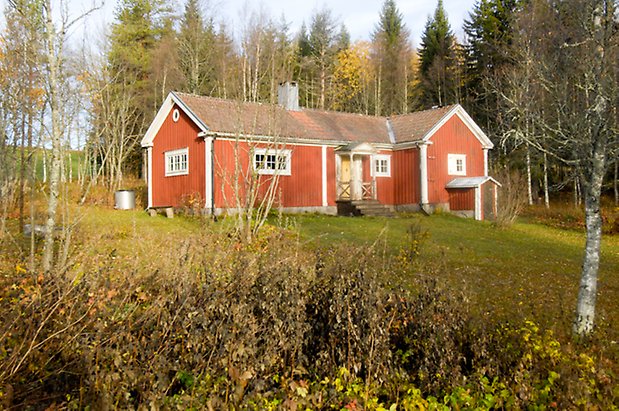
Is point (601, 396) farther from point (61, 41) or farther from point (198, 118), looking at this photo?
point (198, 118)

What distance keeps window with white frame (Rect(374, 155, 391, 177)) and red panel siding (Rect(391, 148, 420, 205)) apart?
0.74ft

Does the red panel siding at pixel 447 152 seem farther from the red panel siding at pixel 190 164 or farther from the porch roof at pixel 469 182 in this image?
the red panel siding at pixel 190 164

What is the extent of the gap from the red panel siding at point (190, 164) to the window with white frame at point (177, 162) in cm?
15

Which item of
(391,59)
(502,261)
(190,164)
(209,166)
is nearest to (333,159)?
(209,166)

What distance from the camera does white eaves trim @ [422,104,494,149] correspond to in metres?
20.9

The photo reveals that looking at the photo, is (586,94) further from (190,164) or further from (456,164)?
(456,164)

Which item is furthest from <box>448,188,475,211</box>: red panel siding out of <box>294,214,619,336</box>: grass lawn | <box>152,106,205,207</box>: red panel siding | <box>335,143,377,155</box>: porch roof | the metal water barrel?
the metal water barrel

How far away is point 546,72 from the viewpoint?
5.86m

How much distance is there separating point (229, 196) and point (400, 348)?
12526 millimetres

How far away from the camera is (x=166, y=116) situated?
19.2 meters

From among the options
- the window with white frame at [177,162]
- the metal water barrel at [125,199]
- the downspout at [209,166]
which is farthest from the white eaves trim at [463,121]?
the metal water barrel at [125,199]

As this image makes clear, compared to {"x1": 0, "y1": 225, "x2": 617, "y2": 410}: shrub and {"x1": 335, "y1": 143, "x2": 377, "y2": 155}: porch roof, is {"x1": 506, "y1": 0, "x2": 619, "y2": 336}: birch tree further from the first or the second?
{"x1": 335, "y1": 143, "x2": 377, "y2": 155}: porch roof

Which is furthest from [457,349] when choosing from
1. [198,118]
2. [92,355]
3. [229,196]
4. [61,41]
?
[198,118]

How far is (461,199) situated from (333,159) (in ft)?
19.3
